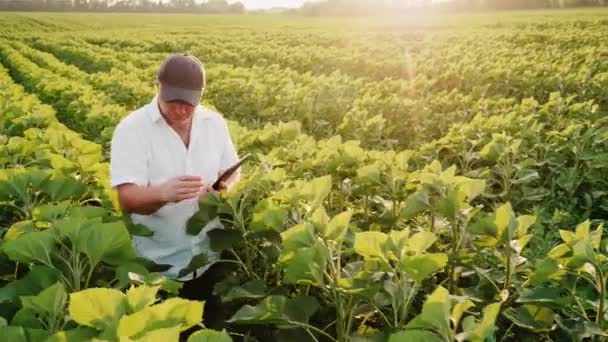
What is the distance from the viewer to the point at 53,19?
2586 inches

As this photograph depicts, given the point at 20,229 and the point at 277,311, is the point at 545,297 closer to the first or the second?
the point at 277,311

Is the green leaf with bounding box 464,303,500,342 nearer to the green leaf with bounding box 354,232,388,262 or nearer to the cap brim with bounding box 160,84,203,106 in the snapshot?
the green leaf with bounding box 354,232,388,262

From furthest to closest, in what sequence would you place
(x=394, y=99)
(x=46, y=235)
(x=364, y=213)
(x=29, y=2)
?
1. (x=29, y=2)
2. (x=394, y=99)
3. (x=364, y=213)
4. (x=46, y=235)

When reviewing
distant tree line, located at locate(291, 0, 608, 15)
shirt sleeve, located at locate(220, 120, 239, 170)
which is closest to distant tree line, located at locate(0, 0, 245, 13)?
distant tree line, located at locate(291, 0, 608, 15)

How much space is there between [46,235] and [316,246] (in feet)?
3.04

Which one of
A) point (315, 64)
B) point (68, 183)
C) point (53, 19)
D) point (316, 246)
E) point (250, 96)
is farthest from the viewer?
point (53, 19)

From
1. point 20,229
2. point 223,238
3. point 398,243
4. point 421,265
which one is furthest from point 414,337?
point 20,229

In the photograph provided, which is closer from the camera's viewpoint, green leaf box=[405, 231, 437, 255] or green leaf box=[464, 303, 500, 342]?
green leaf box=[464, 303, 500, 342]

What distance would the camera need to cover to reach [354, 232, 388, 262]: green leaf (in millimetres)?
2223

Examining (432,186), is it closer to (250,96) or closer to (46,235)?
(46,235)

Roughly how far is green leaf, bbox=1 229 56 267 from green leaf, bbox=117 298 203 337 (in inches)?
30.7

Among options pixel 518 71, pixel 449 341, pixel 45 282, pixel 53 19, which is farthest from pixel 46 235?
pixel 53 19

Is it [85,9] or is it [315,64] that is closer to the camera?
[315,64]

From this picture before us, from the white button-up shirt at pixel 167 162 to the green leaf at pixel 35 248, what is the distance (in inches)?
34.6
